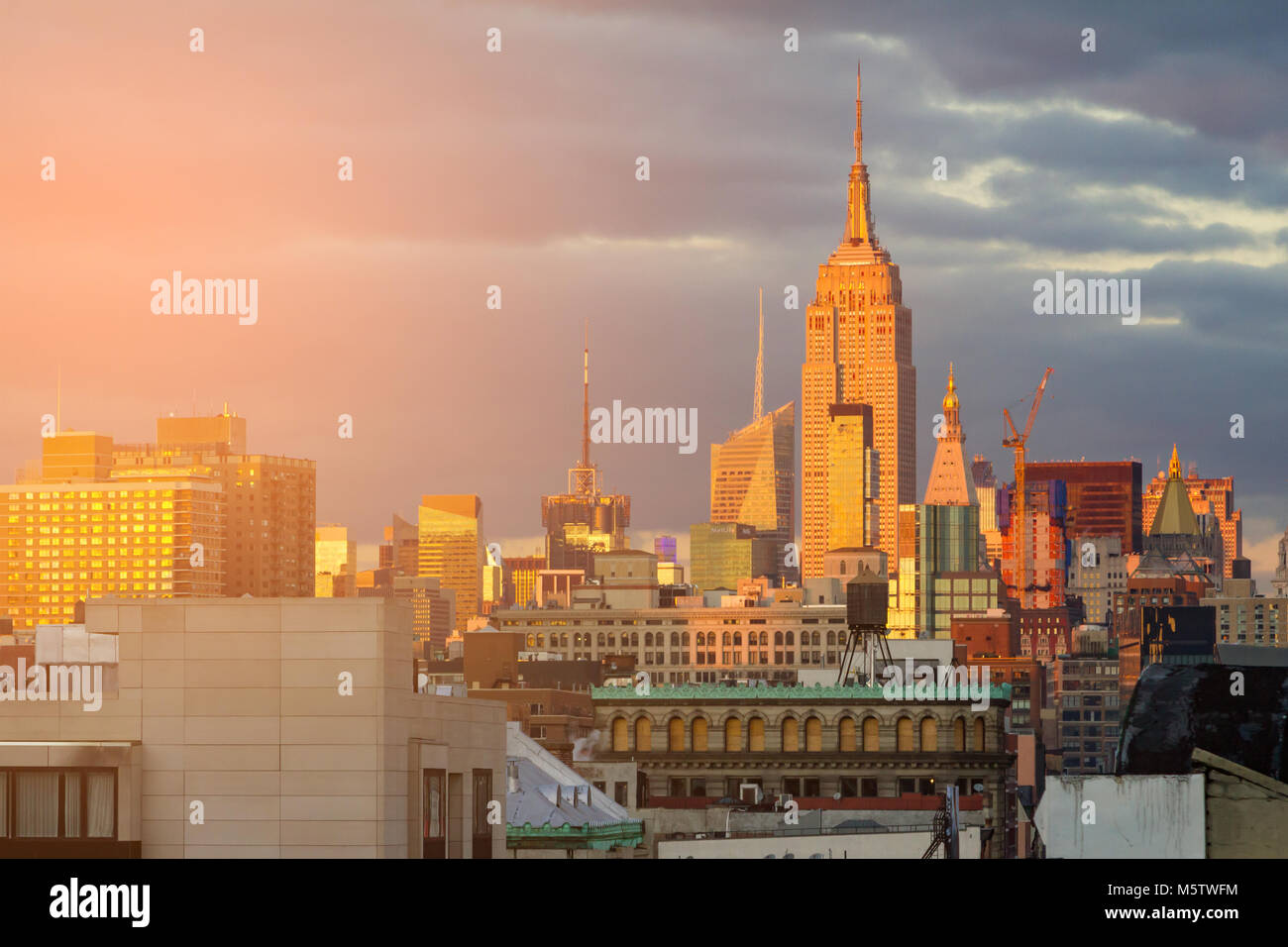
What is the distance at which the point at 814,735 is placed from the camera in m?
162

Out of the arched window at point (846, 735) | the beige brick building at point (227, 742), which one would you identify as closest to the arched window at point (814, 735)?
the arched window at point (846, 735)

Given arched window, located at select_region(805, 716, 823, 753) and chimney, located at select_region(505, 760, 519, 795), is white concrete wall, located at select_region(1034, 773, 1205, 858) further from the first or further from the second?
arched window, located at select_region(805, 716, 823, 753)

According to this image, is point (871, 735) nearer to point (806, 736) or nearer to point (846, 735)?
point (846, 735)

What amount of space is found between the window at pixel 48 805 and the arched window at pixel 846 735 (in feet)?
375

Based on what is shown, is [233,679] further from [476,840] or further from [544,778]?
[544,778]

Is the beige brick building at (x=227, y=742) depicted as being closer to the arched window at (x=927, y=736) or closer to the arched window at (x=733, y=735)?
the arched window at (x=733, y=735)

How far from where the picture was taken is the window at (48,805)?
49438 mm

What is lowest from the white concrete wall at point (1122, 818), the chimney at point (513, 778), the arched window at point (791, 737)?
the arched window at point (791, 737)

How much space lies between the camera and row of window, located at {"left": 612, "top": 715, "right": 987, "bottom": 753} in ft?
526

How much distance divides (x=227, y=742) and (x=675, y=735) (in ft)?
363

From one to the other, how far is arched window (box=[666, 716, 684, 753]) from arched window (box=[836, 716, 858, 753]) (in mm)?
11155

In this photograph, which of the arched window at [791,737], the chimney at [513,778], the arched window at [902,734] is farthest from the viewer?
the arched window at [791,737]

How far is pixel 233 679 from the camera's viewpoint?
A: 52.2 meters
